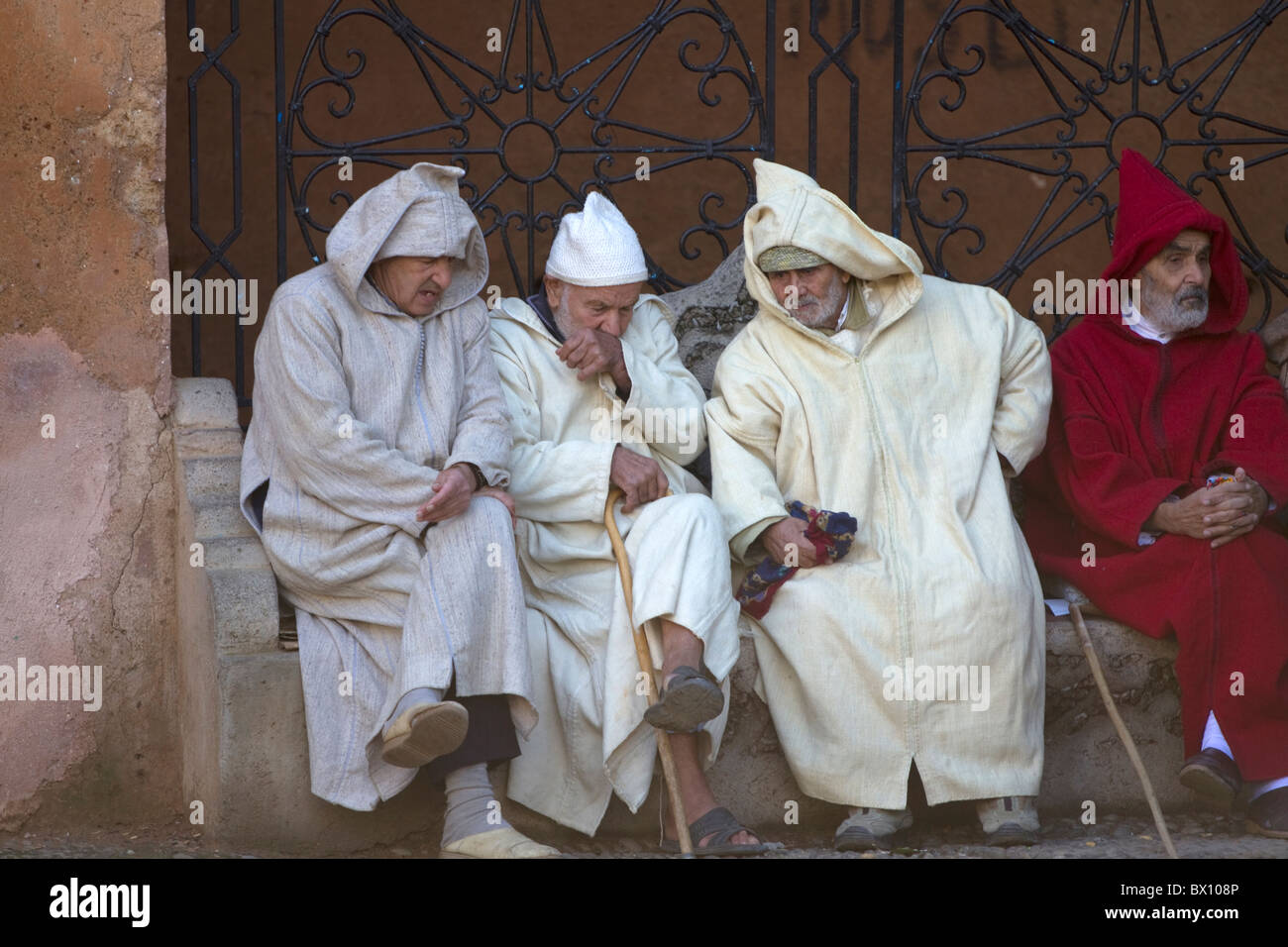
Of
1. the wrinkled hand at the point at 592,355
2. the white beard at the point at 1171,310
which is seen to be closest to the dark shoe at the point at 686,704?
the wrinkled hand at the point at 592,355

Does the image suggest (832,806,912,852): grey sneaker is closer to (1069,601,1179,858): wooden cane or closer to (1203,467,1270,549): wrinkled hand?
(1069,601,1179,858): wooden cane

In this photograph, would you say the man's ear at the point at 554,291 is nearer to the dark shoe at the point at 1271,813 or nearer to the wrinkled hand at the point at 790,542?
the wrinkled hand at the point at 790,542

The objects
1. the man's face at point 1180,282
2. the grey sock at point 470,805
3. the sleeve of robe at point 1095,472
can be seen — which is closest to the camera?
the grey sock at point 470,805

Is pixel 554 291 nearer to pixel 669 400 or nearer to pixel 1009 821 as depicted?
pixel 669 400

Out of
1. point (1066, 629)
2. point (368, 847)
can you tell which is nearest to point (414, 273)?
point (368, 847)

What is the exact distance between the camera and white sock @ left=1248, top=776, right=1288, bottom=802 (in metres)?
5.62

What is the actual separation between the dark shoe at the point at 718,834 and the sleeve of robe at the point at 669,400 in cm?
118

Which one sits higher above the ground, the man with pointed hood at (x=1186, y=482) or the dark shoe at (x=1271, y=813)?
the man with pointed hood at (x=1186, y=482)

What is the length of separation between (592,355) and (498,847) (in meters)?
1.53

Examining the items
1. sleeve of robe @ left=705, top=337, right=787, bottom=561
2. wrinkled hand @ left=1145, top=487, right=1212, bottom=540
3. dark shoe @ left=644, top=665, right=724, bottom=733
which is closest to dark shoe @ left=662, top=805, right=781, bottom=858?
dark shoe @ left=644, top=665, right=724, bottom=733

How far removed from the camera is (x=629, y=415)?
19.4 feet

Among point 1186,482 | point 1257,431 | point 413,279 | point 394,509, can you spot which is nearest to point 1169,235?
point 1257,431

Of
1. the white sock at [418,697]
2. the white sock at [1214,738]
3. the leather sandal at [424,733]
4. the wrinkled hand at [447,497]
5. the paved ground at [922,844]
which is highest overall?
the wrinkled hand at [447,497]

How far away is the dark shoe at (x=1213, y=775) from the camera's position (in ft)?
18.2
